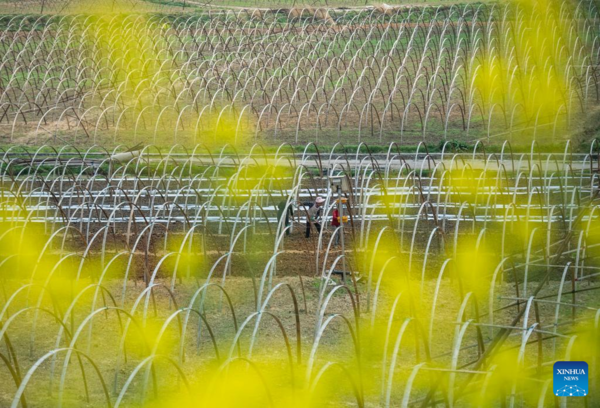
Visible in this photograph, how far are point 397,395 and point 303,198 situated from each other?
8.00 metres

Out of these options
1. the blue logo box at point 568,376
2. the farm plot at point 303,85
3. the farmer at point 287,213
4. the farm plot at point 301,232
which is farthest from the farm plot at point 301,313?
the farm plot at point 303,85

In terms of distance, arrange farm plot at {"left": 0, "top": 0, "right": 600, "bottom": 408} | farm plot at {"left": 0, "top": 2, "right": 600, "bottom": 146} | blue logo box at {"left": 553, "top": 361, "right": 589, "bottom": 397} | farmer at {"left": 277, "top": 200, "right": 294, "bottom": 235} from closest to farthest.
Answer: blue logo box at {"left": 553, "top": 361, "right": 589, "bottom": 397} → farm plot at {"left": 0, "top": 0, "right": 600, "bottom": 408} → farmer at {"left": 277, "top": 200, "right": 294, "bottom": 235} → farm plot at {"left": 0, "top": 2, "right": 600, "bottom": 146}

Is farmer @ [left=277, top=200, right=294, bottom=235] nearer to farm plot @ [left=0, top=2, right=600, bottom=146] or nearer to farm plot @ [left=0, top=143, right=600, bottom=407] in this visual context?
farm plot @ [left=0, top=143, right=600, bottom=407]

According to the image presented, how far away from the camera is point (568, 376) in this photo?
24.6 ft

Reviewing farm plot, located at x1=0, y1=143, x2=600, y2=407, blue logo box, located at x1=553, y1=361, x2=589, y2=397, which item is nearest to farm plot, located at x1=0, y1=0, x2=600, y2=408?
farm plot, located at x1=0, y1=143, x2=600, y2=407

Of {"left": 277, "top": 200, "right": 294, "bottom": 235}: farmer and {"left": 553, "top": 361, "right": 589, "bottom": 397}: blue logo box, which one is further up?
{"left": 277, "top": 200, "right": 294, "bottom": 235}: farmer

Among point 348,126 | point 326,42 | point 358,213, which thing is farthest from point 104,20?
point 358,213

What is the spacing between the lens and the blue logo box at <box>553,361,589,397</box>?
7.41m

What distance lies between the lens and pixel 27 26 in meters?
34.7

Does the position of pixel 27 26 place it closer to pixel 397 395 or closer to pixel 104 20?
pixel 104 20

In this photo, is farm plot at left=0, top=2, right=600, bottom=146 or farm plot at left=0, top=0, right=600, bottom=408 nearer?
farm plot at left=0, top=0, right=600, bottom=408

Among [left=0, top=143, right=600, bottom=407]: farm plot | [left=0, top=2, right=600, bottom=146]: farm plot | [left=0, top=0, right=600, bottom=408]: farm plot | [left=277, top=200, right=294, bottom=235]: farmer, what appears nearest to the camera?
[left=0, top=143, right=600, bottom=407]: farm plot

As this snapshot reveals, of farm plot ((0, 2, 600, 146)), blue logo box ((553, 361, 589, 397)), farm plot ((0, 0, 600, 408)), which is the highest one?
farm plot ((0, 2, 600, 146))

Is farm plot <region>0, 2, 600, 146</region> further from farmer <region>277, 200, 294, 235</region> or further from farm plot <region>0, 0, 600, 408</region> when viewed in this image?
farmer <region>277, 200, 294, 235</region>
